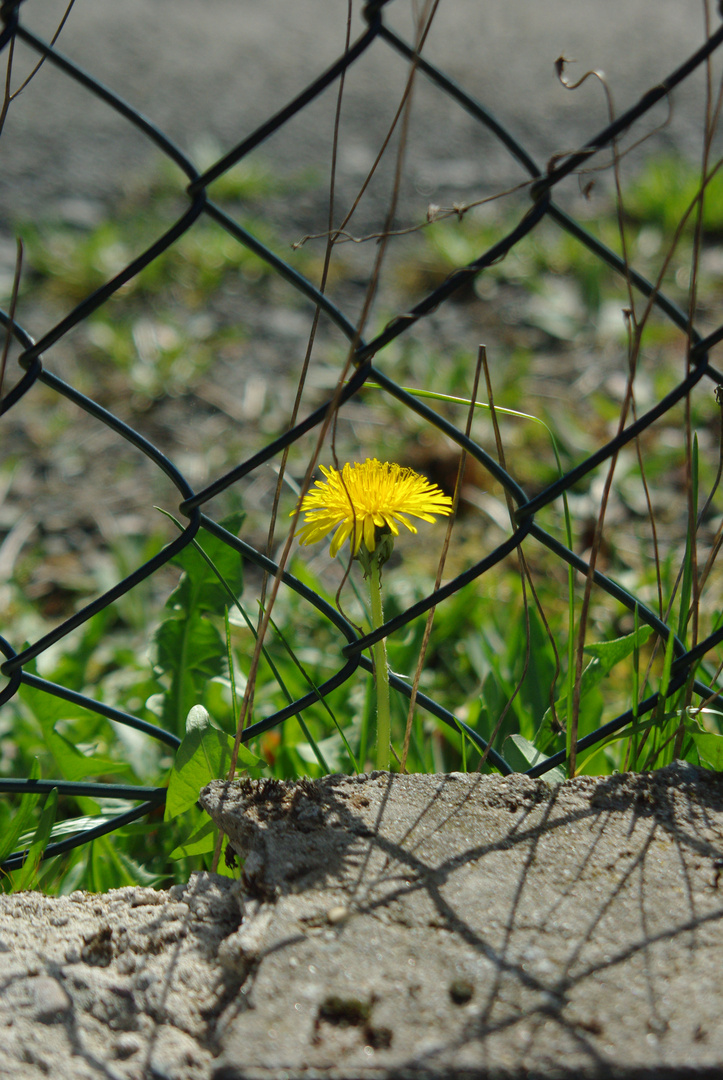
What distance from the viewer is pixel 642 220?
399 cm

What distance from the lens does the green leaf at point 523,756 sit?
126 cm

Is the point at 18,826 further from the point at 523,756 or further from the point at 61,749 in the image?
the point at 523,756

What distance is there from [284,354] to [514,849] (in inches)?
106

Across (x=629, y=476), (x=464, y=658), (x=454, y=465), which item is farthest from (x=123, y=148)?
(x=464, y=658)

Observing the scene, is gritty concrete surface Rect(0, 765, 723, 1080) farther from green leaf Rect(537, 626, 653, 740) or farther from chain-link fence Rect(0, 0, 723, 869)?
green leaf Rect(537, 626, 653, 740)

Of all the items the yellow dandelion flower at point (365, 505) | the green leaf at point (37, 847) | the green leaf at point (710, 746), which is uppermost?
the yellow dandelion flower at point (365, 505)

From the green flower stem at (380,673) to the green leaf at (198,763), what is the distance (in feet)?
0.55

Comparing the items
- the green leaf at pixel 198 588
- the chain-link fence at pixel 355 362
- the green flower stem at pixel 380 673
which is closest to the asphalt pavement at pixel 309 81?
the green leaf at pixel 198 588

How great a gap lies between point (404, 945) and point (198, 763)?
39cm

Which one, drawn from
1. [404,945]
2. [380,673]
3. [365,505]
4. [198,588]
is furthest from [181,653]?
[404,945]

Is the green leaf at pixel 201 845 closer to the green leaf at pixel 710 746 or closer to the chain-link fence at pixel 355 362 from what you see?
the chain-link fence at pixel 355 362

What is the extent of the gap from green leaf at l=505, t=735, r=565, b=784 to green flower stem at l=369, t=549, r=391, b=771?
229 millimetres

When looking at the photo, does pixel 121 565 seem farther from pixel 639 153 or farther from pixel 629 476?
pixel 639 153

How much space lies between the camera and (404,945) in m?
0.87
